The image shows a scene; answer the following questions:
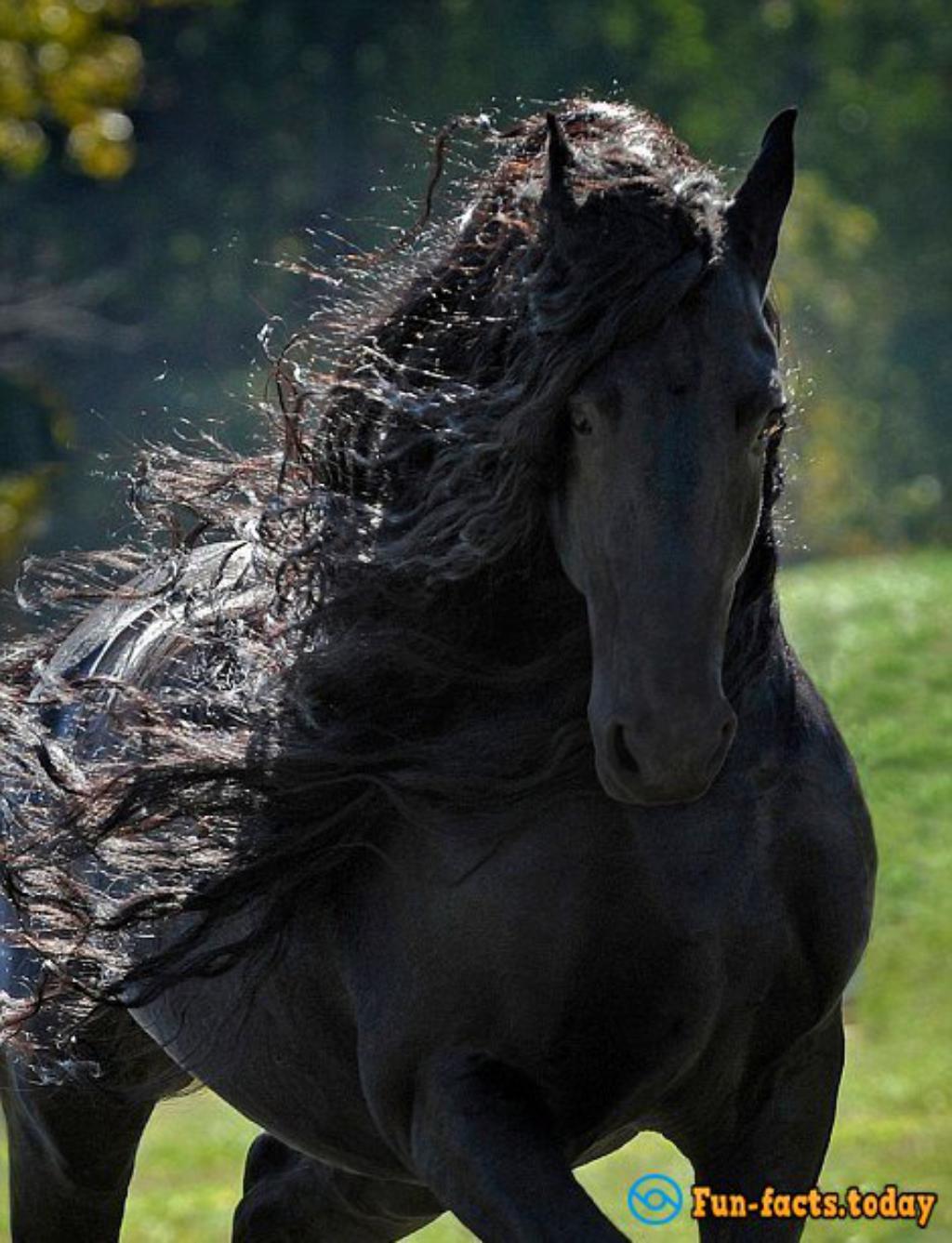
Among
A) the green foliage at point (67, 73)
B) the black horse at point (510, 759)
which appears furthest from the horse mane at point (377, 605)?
the green foliage at point (67, 73)

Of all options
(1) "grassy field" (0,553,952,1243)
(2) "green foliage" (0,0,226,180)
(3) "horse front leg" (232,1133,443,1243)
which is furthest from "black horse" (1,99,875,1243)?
(2) "green foliage" (0,0,226,180)

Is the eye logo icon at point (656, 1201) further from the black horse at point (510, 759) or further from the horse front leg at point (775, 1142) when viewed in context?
the black horse at point (510, 759)

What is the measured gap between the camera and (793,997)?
349 cm

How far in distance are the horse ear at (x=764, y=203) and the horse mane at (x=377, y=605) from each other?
1.3 inches

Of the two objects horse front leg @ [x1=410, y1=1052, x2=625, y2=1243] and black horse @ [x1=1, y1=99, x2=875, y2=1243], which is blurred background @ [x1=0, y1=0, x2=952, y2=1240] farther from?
horse front leg @ [x1=410, y1=1052, x2=625, y2=1243]

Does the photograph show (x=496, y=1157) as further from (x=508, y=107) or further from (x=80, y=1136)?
(x=508, y=107)

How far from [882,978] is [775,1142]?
7703mm

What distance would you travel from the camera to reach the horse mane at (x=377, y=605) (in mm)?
3117

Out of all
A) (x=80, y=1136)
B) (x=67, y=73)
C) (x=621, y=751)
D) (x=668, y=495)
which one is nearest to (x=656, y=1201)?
(x=80, y=1136)

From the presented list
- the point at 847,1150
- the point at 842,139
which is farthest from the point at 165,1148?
the point at 842,139

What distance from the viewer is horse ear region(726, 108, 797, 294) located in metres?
3.10

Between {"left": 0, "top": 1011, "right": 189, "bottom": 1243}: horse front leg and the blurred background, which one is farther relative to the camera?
the blurred background

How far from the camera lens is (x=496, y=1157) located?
3.25 meters

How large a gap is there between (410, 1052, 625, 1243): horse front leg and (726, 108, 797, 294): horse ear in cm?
105
